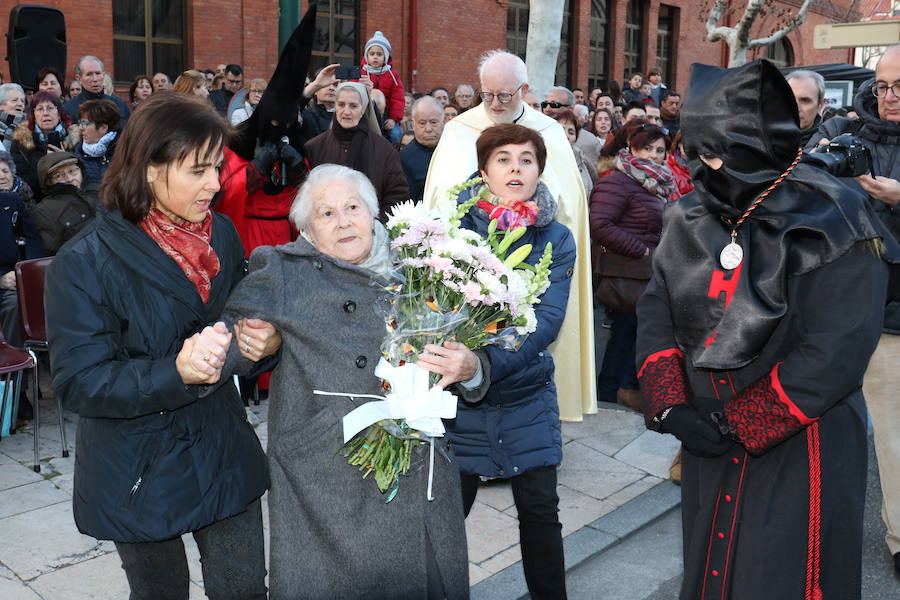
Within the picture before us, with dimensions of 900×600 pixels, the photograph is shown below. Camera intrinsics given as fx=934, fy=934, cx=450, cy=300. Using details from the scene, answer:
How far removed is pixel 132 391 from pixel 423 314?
831 mm

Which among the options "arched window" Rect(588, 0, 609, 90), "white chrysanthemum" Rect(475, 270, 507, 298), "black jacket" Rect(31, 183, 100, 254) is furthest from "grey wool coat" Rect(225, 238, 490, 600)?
"arched window" Rect(588, 0, 609, 90)

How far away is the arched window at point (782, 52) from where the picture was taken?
1314 inches

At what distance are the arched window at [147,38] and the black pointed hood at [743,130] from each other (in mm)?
14443

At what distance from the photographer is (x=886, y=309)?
433cm

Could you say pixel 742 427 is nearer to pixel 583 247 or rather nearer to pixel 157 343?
pixel 157 343

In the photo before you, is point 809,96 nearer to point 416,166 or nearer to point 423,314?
point 423,314

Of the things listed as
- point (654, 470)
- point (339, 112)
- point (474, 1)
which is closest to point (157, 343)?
point (654, 470)

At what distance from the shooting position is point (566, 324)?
531 centimetres

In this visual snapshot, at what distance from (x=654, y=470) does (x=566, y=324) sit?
1103mm

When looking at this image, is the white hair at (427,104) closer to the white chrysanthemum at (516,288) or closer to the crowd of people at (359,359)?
the crowd of people at (359,359)

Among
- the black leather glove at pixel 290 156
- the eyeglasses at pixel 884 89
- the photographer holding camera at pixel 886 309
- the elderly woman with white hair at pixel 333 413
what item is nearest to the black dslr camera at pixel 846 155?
the photographer holding camera at pixel 886 309

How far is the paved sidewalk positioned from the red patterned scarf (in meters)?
1.83

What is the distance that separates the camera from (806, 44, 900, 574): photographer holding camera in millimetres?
4262

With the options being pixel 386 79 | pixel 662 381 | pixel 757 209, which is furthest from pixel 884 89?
pixel 386 79
